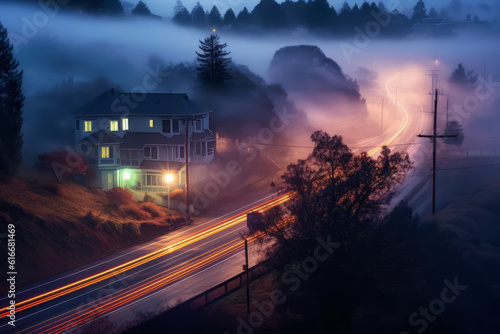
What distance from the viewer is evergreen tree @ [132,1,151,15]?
5659 inches

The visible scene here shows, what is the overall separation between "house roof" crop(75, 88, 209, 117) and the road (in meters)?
13.1

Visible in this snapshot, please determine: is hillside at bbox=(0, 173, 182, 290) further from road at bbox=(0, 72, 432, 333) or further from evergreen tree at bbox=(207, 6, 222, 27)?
evergreen tree at bbox=(207, 6, 222, 27)

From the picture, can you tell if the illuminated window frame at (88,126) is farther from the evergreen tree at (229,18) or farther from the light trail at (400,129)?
the evergreen tree at (229,18)

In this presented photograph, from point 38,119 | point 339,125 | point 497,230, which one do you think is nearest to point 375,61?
point 339,125

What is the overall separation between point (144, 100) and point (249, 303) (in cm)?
3441

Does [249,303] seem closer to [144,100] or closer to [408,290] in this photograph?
[408,290]

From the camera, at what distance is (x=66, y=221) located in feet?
133

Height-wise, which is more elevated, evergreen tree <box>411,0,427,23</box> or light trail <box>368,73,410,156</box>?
evergreen tree <box>411,0,427,23</box>

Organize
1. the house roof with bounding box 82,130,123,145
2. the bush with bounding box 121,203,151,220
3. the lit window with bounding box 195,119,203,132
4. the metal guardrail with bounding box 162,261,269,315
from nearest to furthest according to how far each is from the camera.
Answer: the metal guardrail with bounding box 162,261,269,315 < the bush with bounding box 121,203,151,220 < the house roof with bounding box 82,130,123,145 < the lit window with bounding box 195,119,203,132

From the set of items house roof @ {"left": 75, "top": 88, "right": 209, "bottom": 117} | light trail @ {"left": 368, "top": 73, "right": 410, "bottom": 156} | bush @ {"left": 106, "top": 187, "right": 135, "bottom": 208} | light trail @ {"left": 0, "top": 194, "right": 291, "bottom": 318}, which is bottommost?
light trail @ {"left": 0, "top": 194, "right": 291, "bottom": 318}

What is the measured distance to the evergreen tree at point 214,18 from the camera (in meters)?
158

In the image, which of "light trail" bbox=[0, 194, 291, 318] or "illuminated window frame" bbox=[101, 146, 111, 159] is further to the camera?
"illuminated window frame" bbox=[101, 146, 111, 159]

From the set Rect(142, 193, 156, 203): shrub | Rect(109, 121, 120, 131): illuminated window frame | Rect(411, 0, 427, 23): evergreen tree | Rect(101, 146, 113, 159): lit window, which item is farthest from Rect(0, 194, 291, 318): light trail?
Rect(411, 0, 427, 23): evergreen tree

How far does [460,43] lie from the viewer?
16050cm
